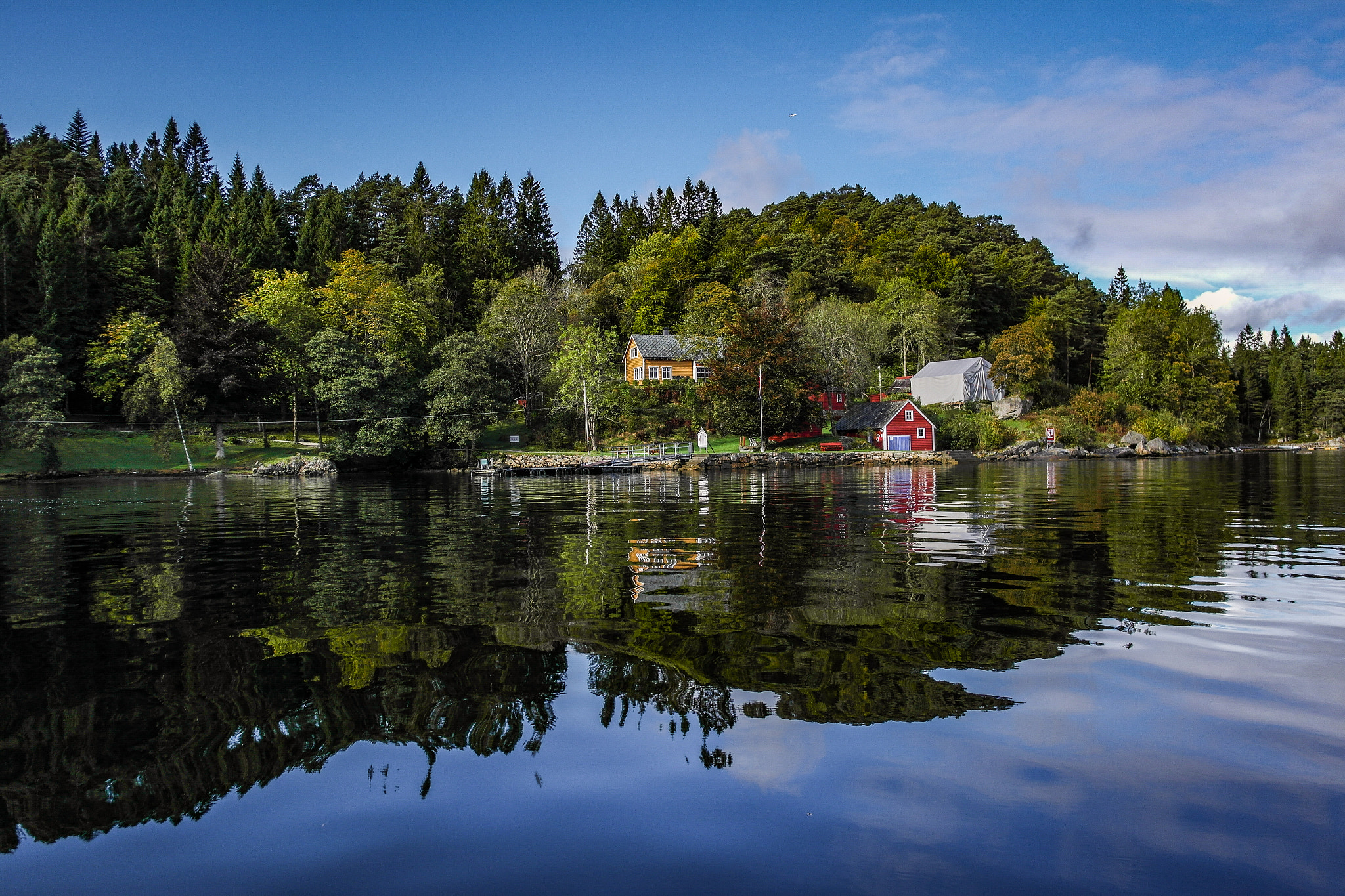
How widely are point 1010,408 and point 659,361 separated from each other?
115ft

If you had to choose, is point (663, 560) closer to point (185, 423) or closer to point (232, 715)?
point (232, 715)

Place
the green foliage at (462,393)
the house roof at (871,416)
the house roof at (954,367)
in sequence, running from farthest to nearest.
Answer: the house roof at (954,367), the house roof at (871,416), the green foliage at (462,393)

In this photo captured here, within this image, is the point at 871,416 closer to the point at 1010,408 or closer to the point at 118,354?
the point at 1010,408

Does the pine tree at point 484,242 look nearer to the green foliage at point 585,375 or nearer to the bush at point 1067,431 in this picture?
the green foliage at point 585,375

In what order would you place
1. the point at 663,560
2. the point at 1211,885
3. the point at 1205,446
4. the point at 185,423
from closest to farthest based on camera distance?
the point at 1211,885, the point at 663,560, the point at 185,423, the point at 1205,446

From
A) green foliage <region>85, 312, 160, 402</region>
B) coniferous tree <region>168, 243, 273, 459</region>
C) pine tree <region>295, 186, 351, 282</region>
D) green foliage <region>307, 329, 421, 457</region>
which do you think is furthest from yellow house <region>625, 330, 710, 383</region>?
green foliage <region>85, 312, 160, 402</region>

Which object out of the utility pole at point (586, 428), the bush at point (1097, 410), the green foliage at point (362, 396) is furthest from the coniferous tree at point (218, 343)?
the bush at point (1097, 410)

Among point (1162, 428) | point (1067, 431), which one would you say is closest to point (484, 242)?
point (1067, 431)

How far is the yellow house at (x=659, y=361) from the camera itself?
3051 inches

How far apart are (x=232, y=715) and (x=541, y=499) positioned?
21958 mm

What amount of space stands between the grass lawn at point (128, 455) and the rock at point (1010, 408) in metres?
62.5

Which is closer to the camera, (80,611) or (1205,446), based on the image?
(80,611)

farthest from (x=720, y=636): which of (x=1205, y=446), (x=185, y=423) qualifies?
(x=1205, y=446)

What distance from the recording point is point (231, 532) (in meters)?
17.4
